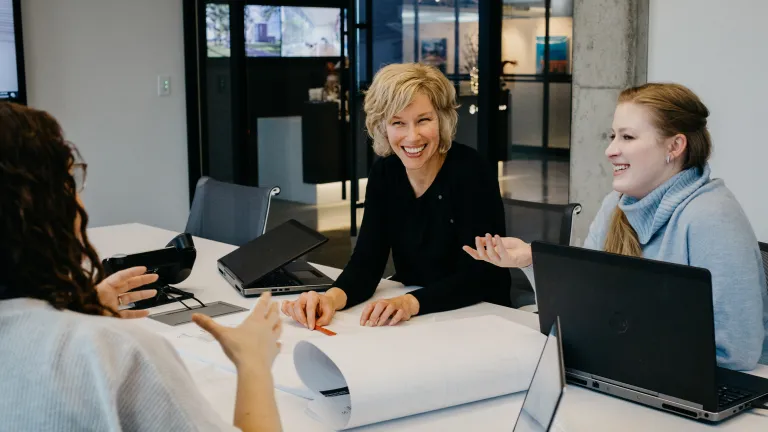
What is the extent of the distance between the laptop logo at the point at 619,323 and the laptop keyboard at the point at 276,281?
3.99 ft

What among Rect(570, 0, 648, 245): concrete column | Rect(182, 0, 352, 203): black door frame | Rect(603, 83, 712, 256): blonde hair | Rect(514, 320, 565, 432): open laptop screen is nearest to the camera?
Rect(514, 320, 565, 432): open laptop screen

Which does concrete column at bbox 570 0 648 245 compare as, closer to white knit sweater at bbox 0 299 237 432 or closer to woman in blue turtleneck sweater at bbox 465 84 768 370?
woman in blue turtleneck sweater at bbox 465 84 768 370

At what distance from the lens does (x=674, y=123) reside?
220cm

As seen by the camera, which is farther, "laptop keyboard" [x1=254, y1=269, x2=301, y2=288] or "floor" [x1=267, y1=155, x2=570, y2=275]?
"floor" [x1=267, y1=155, x2=570, y2=275]

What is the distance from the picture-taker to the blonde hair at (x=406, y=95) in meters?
2.70

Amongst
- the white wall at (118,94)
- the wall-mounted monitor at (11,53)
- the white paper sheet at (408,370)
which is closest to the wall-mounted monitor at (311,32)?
the white wall at (118,94)

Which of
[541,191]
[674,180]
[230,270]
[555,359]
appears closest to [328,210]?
[541,191]

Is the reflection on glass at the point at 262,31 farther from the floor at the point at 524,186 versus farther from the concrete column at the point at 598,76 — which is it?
the concrete column at the point at 598,76

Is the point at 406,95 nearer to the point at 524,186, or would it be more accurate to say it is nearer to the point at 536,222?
the point at 536,222

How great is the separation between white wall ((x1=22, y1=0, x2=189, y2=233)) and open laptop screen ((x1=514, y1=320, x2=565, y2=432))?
4616 millimetres

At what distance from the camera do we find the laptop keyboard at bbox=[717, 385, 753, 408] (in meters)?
1.68

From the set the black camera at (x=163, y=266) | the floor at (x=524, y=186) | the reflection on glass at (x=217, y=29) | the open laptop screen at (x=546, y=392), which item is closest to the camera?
the open laptop screen at (x=546, y=392)

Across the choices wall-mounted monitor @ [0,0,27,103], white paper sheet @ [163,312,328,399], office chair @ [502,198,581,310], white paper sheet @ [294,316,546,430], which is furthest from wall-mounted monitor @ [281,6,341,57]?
white paper sheet @ [294,316,546,430]

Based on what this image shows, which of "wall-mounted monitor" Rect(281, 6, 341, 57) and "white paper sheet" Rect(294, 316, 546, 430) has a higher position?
"wall-mounted monitor" Rect(281, 6, 341, 57)
